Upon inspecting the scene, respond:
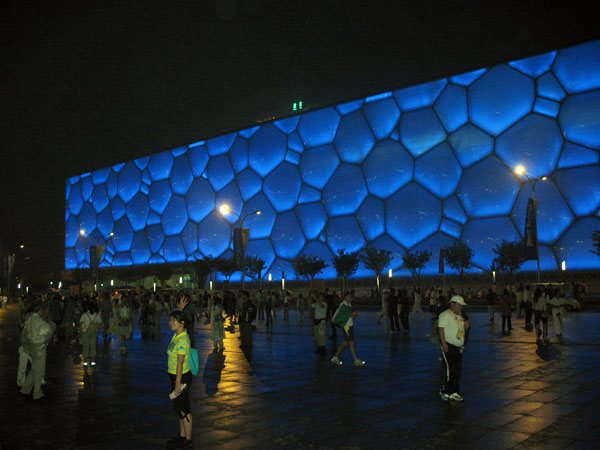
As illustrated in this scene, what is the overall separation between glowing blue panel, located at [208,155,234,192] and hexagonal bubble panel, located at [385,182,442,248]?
18.8 m

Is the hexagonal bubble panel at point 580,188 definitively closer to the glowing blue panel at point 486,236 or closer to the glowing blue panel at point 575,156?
the glowing blue panel at point 575,156

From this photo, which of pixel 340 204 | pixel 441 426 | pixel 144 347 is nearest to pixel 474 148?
pixel 340 204

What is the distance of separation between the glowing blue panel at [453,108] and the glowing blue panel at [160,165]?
32.9 meters

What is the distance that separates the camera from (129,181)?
66.8 m

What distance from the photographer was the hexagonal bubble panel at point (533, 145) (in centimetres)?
3647

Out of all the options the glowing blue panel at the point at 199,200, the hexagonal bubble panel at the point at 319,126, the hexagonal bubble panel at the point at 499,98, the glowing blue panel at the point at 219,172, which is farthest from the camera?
the glowing blue panel at the point at 199,200

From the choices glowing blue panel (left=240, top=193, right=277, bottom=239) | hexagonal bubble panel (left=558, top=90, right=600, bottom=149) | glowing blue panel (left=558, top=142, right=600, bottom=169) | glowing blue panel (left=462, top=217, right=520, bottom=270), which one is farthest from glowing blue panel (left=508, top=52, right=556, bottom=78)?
glowing blue panel (left=240, top=193, right=277, bottom=239)

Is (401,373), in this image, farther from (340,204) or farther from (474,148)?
(340,204)

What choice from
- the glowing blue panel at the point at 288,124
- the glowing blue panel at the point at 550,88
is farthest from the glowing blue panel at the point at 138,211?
the glowing blue panel at the point at 550,88

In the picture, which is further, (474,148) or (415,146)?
(415,146)

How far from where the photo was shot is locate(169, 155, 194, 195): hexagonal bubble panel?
59188mm

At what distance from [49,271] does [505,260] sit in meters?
63.6

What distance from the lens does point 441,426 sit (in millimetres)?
4984

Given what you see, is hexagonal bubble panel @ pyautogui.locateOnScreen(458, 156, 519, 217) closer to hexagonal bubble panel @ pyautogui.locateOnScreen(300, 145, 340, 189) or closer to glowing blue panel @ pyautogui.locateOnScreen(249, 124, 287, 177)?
hexagonal bubble panel @ pyautogui.locateOnScreen(300, 145, 340, 189)
